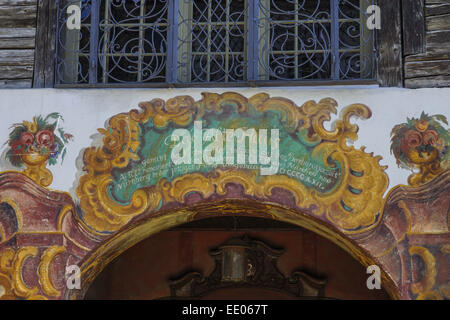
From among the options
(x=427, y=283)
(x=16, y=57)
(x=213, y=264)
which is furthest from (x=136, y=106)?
(x=213, y=264)

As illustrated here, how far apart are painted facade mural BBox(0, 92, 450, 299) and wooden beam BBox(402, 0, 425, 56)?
530 millimetres

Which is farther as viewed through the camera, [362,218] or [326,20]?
[326,20]

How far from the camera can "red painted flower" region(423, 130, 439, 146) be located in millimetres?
6180

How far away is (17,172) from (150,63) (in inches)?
49.6

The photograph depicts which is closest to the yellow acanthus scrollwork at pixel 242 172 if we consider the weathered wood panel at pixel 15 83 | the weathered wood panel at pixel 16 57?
the weathered wood panel at pixel 15 83

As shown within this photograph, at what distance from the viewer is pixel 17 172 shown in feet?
20.9

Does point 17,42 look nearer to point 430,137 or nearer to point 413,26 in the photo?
point 413,26

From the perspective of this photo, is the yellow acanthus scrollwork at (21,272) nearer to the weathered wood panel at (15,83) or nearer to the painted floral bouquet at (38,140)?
the painted floral bouquet at (38,140)

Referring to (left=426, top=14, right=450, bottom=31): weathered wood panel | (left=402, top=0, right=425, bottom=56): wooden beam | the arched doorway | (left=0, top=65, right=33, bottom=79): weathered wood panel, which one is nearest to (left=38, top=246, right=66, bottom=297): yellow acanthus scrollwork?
(left=0, top=65, right=33, bottom=79): weathered wood panel

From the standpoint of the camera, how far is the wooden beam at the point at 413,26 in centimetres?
638

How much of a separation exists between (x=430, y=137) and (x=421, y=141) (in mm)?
70

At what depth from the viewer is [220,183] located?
623cm

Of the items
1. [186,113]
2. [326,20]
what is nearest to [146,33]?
[186,113]
